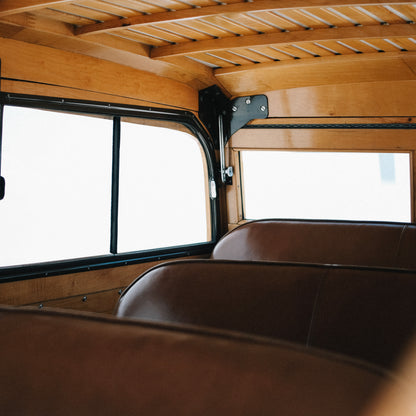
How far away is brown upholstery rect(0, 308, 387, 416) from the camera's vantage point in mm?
660

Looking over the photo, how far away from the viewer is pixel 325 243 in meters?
2.73

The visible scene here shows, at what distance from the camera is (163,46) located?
3527 millimetres

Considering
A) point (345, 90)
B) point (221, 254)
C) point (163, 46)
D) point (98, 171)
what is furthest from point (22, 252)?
point (345, 90)

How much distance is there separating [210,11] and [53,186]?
1612mm

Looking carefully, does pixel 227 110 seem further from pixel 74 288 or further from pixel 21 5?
pixel 21 5

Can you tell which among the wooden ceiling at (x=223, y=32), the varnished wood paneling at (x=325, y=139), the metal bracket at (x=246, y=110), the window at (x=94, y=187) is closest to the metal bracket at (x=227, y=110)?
the metal bracket at (x=246, y=110)

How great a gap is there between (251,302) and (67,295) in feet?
7.45

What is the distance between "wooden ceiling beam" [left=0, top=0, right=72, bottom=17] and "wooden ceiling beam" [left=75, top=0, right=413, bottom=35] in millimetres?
537

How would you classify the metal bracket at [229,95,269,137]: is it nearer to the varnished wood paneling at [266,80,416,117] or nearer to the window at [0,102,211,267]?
the varnished wood paneling at [266,80,416,117]

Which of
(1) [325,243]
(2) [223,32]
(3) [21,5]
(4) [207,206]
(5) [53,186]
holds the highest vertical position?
(2) [223,32]

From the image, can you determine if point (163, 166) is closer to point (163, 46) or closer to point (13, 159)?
point (163, 46)

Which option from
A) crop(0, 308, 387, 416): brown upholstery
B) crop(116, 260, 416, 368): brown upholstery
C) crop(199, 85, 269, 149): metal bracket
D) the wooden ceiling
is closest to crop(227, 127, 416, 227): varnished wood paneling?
crop(199, 85, 269, 149): metal bracket

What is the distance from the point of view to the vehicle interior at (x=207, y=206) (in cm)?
75

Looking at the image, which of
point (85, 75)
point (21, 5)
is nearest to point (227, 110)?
point (85, 75)
